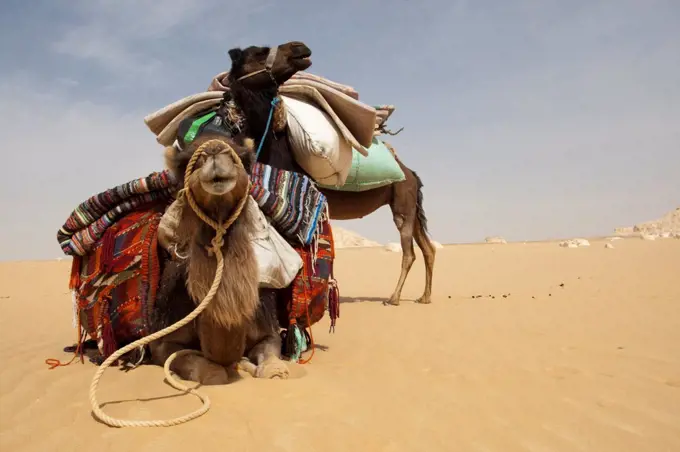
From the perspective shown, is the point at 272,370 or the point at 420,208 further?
the point at 420,208

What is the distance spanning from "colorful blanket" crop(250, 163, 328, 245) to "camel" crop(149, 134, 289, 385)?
639mm

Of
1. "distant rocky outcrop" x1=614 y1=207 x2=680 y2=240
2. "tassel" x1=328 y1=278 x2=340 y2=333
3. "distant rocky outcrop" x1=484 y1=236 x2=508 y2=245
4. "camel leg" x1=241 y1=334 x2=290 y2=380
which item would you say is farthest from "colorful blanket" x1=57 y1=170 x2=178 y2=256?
"distant rocky outcrop" x1=614 y1=207 x2=680 y2=240

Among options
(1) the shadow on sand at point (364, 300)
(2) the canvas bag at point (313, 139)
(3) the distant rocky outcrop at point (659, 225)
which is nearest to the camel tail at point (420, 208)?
(1) the shadow on sand at point (364, 300)

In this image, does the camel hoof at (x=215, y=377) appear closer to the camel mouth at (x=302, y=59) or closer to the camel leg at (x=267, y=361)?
the camel leg at (x=267, y=361)

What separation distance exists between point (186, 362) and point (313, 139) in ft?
6.13

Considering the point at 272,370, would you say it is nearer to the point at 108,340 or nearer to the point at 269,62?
the point at 108,340

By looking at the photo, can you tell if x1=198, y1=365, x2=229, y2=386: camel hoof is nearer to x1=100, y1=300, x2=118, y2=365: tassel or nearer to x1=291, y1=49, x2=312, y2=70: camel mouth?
x1=100, y1=300, x2=118, y2=365: tassel

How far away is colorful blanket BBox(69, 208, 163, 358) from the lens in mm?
3146

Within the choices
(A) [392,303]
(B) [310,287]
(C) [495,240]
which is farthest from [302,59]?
(C) [495,240]

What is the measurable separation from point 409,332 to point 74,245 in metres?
3.14

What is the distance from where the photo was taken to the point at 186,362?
2828 mm

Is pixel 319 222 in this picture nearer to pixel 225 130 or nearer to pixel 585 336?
pixel 225 130

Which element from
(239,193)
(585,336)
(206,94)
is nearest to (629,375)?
(585,336)

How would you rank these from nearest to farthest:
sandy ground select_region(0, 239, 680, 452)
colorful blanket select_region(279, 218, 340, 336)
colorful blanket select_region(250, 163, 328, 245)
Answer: sandy ground select_region(0, 239, 680, 452)
colorful blanket select_region(250, 163, 328, 245)
colorful blanket select_region(279, 218, 340, 336)
